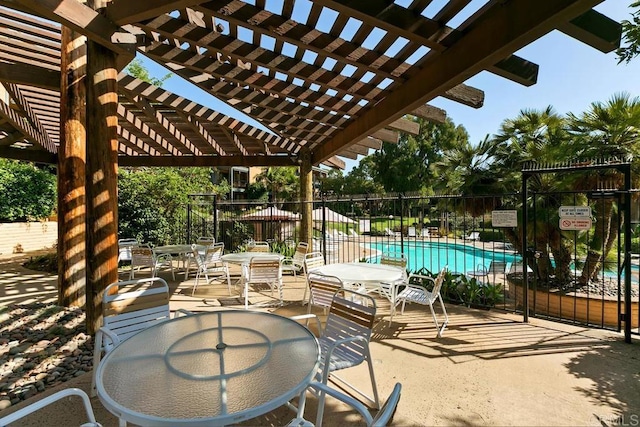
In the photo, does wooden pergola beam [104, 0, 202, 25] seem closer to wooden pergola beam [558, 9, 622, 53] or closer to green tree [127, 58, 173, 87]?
wooden pergola beam [558, 9, 622, 53]

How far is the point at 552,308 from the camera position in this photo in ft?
22.6

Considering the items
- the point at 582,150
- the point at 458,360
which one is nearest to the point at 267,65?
the point at 458,360

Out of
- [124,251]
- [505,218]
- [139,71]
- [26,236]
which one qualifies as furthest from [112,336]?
[139,71]

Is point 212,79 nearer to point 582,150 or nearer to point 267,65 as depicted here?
point 267,65

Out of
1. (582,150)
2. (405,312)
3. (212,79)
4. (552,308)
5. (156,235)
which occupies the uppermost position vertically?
(212,79)

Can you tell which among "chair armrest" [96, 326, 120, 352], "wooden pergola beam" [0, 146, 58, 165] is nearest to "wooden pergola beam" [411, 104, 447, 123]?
"chair armrest" [96, 326, 120, 352]

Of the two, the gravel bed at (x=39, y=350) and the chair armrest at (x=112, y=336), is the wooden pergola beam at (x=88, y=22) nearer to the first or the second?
the chair armrest at (x=112, y=336)

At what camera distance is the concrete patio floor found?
2.20 meters

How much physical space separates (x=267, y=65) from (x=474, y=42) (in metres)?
2.05

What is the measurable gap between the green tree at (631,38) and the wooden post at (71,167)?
569 centimetres

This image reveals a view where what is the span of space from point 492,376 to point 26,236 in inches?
576

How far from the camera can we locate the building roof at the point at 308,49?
7.25ft

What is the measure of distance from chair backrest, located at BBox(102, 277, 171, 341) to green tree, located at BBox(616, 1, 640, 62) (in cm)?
399

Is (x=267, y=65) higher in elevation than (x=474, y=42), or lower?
higher
